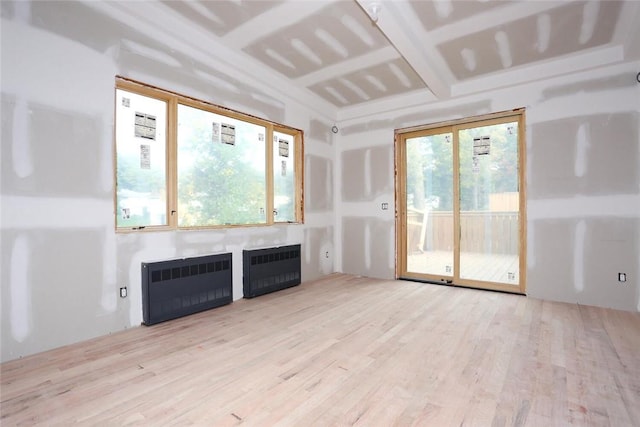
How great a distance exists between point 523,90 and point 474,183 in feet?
4.34

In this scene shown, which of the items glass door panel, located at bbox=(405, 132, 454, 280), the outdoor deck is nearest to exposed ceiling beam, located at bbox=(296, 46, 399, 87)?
glass door panel, located at bbox=(405, 132, 454, 280)

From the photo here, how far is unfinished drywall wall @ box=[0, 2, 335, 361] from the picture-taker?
2248mm

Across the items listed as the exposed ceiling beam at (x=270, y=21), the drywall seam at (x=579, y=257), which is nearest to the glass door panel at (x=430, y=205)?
the drywall seam at (x=579, y=257)

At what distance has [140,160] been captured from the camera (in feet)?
10.0

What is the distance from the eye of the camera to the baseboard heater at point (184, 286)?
292cm

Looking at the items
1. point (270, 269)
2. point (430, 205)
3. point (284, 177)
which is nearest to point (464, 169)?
point (430, 205)

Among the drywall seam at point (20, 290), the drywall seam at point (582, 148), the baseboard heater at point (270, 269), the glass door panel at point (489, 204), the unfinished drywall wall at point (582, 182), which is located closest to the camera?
the drywall seam at point (20, 290)

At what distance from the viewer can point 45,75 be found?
239cm

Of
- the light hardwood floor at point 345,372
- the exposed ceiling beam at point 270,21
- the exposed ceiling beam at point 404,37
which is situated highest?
the exposed ceiling beam at point 270,21

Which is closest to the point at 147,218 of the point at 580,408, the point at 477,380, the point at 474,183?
the point at 477,380

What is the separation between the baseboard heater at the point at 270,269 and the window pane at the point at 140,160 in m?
1.17

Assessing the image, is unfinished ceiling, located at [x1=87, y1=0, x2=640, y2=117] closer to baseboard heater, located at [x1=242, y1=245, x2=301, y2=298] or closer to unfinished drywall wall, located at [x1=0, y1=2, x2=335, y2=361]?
unfinished drywall wall, located at [x1=0, y1=2, x2=335, y2=361]

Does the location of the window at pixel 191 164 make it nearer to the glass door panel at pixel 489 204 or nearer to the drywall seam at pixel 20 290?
the drywall seam at pixel 20 290

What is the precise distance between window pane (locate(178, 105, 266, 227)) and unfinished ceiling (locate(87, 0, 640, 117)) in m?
0.77
